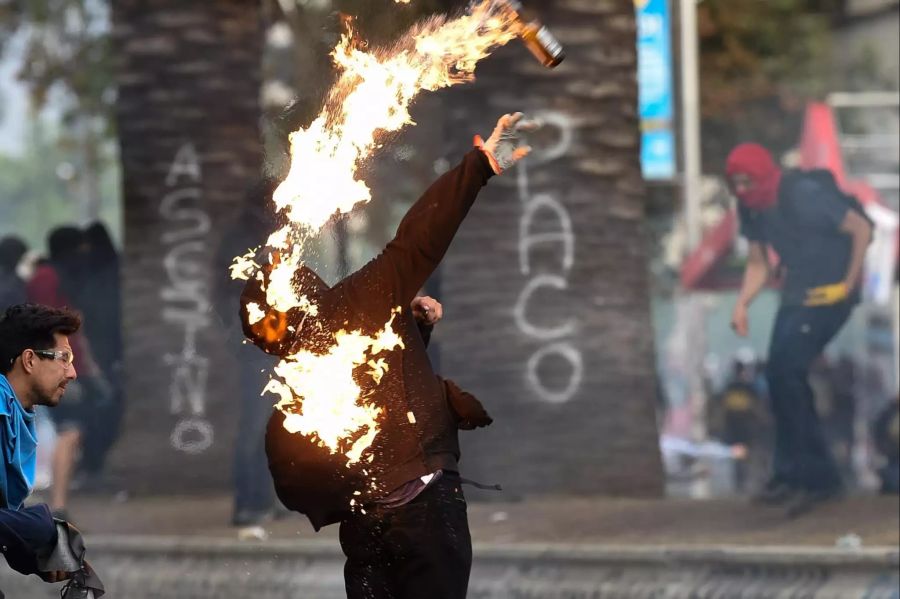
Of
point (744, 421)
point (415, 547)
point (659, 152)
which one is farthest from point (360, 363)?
point (659, 152)

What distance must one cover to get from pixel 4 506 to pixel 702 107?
45.6ft

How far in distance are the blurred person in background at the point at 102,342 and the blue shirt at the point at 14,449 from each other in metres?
6.31

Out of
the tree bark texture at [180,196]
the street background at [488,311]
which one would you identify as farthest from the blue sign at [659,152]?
the tree bark texture at [180,196]

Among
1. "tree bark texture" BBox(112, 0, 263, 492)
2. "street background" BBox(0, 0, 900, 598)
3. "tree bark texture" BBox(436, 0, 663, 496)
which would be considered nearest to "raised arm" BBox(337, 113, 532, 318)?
"street background" BBox(0, 0, 900, 598)

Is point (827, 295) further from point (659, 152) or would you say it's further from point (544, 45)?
point (659, 152)

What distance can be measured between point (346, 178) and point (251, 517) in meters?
3.84

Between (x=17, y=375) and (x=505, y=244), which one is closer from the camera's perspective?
(x=17, y=375)

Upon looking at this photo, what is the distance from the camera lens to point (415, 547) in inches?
178

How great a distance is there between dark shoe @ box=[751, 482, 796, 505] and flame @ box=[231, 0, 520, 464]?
12.7ft

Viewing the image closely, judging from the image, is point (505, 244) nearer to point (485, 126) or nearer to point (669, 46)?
point (485, 126)

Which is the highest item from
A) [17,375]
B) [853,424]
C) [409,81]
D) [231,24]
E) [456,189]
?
[231,24]

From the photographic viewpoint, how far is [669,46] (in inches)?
554

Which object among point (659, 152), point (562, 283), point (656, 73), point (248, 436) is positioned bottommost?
point (248, 436)

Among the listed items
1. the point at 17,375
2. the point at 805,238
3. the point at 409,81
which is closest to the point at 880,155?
the point at 805,238
